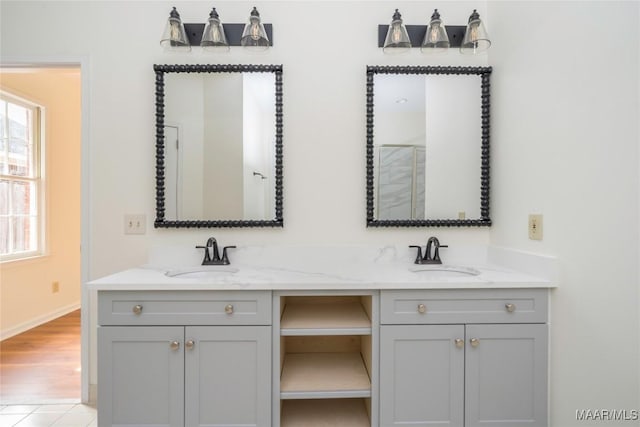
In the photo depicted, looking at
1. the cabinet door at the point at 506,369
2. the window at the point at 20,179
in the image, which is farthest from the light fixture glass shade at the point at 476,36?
the window at the point at 20,179

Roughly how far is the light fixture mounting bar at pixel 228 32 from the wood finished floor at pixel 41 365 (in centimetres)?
217

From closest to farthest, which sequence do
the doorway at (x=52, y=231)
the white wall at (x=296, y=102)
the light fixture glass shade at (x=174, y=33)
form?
the light fixture glass shade at (x=174, y=33) < the white wall at (x=296, y=102) < the doorway at (x=52, y=231)

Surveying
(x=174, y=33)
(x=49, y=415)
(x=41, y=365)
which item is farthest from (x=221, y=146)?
(x=41, y=365)

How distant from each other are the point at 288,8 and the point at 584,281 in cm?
196

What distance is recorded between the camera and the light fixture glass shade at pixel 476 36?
1.81m

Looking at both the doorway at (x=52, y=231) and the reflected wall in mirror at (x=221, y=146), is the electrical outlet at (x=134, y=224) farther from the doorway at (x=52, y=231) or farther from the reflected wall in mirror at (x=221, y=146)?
the doorway at (x=52, y=231)

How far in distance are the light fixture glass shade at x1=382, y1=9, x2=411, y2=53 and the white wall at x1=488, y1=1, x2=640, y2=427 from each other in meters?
0.53

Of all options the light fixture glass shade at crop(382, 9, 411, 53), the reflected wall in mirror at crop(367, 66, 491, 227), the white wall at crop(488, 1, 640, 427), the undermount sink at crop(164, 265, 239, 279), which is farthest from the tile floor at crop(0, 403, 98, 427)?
the light fixture glass shade at crop(382, 9, 411, 53)

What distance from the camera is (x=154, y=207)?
200cm

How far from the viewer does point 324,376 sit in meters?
1.67

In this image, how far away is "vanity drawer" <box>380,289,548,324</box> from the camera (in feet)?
4.98

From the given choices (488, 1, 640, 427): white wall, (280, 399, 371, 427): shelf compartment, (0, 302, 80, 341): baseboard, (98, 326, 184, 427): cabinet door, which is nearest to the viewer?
(488, 1, 640, 427): white wall

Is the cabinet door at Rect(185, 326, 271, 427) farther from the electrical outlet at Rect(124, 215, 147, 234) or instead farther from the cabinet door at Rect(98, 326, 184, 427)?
the electrical outlet at Rect(124, 215, 147, 234)

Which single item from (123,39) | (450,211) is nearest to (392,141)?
(450,211)
